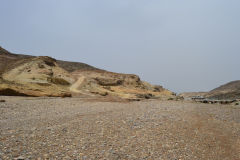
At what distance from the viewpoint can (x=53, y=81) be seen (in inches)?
Answer: 1008

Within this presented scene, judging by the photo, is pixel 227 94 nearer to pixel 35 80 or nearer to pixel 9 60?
pixel 35 80

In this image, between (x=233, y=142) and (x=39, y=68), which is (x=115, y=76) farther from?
(x=233, y=142)

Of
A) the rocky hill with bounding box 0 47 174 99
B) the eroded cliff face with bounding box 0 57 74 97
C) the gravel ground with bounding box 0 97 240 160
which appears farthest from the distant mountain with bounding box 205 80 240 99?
the gravel ground with bounding box 0 97 240 160

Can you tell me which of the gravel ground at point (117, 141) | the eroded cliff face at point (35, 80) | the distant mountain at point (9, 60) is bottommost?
the gravel ground at point (117, 141)

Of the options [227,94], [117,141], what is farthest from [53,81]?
[227,94]

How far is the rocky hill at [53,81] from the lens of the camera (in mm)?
18531

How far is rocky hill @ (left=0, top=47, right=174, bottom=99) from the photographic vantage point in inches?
730

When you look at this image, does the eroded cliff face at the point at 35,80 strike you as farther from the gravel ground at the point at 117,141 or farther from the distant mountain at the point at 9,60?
the gravel ground at the point at 117,141

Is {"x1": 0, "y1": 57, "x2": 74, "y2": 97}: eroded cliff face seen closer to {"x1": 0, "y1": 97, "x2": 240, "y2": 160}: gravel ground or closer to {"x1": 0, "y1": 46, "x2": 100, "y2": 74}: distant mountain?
{"x1": 0, "y1": 46, "x2": 100, "y2": 74}: distant mountain

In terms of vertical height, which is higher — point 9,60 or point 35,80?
point 9,60

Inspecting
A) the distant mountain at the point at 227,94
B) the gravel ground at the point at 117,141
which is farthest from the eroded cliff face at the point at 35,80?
the distant mountain at the point at 227,94

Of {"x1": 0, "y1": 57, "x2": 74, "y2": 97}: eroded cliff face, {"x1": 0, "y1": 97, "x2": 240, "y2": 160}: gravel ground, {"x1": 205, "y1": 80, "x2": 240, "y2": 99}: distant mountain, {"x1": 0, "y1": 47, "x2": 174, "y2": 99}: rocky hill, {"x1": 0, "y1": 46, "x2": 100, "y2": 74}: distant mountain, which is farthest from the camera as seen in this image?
{"x1": 205, "y1": 80, "x2": 240, "y2": 99}: distant mountain

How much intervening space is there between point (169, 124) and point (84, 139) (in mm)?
3693

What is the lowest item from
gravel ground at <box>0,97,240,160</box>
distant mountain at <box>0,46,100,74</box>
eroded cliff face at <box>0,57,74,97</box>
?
gravel ground at <box>0,97,240,160</box>
